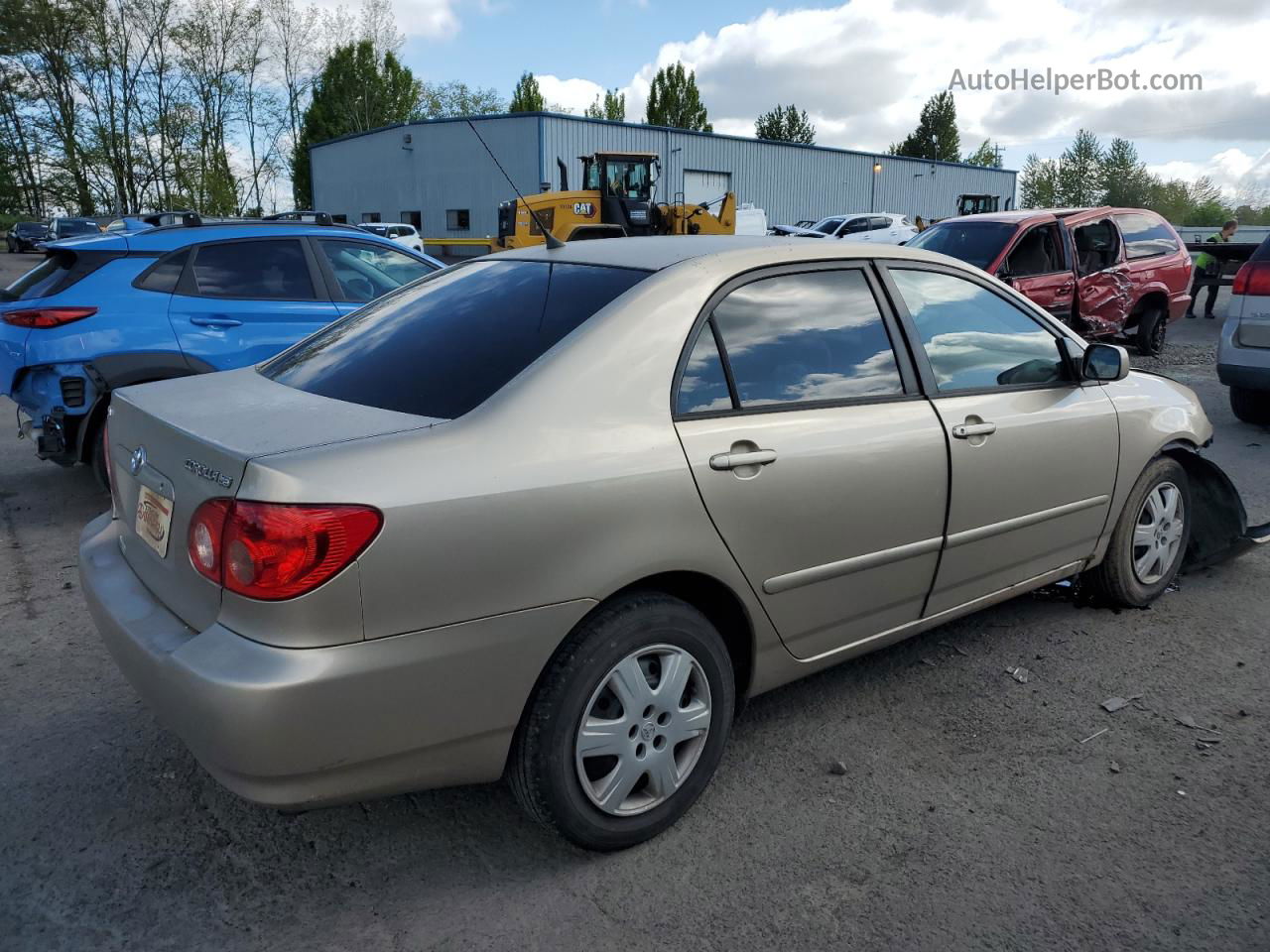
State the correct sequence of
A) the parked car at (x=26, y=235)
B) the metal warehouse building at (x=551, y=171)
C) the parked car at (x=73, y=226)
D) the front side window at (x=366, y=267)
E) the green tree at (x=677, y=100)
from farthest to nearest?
the green tree at (x=677, y=100) < the parked car at (x=26, y=235) < the parked car at (x=73, y=226) < the metal warehouse building at (x=551, y=171) < the front side window at (x=366, y=267)

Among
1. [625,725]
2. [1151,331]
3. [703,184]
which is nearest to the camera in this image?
[625,725]

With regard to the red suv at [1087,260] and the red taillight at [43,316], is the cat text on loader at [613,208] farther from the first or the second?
the red taillight at [43,316]

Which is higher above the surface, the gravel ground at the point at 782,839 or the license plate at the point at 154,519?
the license plate at the point at 154,519

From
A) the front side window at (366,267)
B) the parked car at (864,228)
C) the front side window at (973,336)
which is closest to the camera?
the front side window at (973,336)

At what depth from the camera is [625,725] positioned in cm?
249

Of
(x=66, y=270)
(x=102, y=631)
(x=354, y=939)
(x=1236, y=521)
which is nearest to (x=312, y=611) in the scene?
(x=354, y=939)

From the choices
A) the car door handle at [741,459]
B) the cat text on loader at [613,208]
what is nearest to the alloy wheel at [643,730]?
the car door handle at [741,459]

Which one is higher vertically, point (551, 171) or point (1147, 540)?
point (551, 171)

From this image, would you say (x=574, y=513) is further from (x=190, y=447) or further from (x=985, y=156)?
(x=985, y=156)

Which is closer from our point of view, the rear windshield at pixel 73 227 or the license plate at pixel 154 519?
the license plate at pixel 154 519

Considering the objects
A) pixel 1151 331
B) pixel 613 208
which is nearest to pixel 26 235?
→ pixel 613 208

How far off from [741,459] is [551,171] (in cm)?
3426

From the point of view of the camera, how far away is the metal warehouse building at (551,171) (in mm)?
35406

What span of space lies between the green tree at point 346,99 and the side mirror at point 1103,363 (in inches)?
2541
